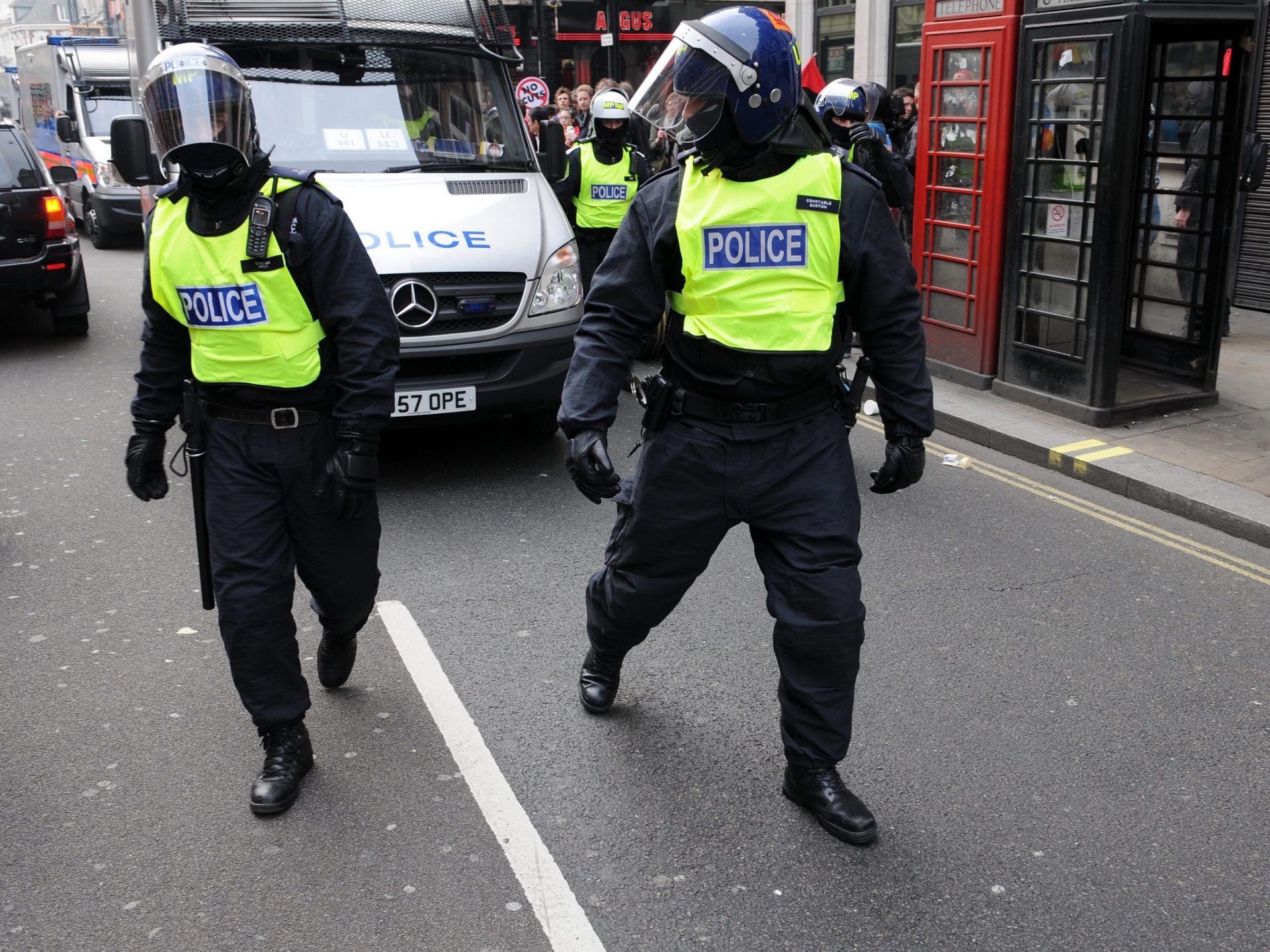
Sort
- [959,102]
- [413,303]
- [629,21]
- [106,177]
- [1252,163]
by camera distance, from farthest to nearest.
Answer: [629,21] → [106,177] → [959,102] → [1252,163] → [413,303]

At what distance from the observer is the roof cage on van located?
268 inches

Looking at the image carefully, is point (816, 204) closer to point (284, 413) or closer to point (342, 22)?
point (284, 413)

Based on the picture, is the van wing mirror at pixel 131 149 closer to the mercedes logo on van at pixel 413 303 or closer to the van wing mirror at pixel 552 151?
the mercedes logo on van at pixel 413 303

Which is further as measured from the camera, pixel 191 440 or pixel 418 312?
pixel 418 312

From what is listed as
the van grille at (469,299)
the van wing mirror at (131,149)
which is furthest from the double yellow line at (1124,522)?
the van wing mirror at (131,149)

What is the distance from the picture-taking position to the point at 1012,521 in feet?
19.3

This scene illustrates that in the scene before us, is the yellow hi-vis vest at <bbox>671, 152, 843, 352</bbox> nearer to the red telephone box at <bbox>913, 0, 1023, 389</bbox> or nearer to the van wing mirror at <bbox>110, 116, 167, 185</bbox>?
the van wing mirror at <bbox>110, 116, 167, 185</bbox>

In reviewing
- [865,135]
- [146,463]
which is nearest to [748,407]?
[146,463]

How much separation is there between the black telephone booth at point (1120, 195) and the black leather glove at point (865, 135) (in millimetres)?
1269

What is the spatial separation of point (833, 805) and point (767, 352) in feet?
3.80

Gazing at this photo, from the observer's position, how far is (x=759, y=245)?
311cm

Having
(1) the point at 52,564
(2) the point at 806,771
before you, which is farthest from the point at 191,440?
(1) the point at 52,564

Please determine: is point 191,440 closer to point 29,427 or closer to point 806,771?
point 806,771

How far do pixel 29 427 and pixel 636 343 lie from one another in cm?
560
